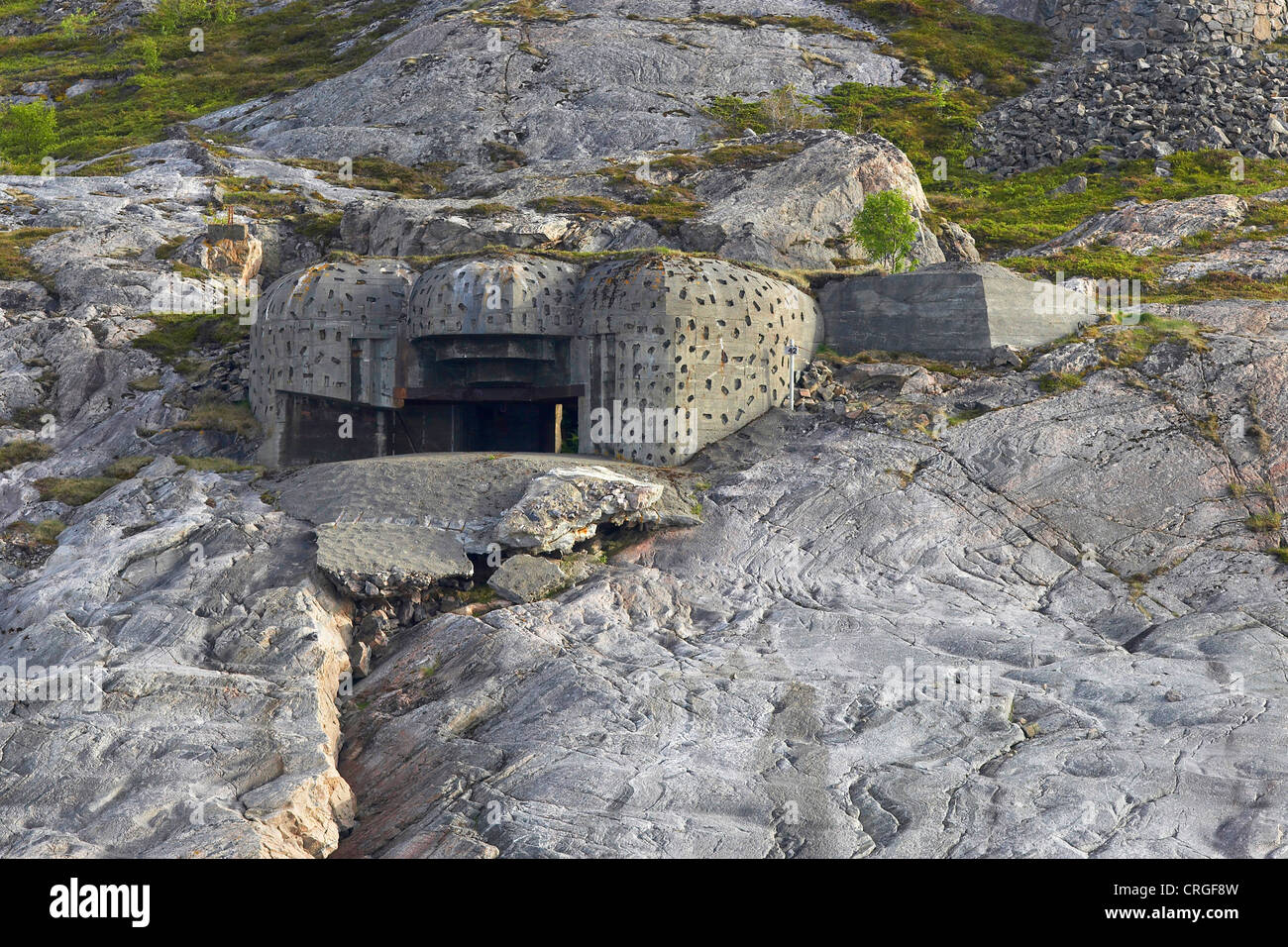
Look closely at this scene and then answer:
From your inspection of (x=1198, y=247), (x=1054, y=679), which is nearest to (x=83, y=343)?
(x=1054, y=679)

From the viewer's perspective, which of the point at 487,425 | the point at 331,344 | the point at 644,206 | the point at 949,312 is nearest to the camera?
the point at 331,344

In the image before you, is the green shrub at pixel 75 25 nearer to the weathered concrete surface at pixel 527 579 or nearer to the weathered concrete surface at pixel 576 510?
the weathered concrete surface at pixel 576 510

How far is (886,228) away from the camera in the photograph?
46.0m

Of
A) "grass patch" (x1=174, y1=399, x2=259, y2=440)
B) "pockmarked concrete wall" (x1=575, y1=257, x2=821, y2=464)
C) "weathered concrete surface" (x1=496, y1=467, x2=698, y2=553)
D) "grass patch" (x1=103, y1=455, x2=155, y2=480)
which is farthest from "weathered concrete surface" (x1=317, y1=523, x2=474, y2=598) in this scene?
"grass patch" (x1=174, y1=399, x2=259, y2=440)

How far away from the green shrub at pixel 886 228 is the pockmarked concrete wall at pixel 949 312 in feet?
18.7

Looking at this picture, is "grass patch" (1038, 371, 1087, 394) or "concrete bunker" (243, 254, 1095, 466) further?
"grass patch" (1038, 371, 1087, 394)

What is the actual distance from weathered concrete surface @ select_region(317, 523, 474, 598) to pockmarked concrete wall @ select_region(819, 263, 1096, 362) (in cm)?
1608

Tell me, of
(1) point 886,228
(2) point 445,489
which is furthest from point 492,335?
(1) point 886,228

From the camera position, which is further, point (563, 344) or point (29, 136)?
point (29, 136)

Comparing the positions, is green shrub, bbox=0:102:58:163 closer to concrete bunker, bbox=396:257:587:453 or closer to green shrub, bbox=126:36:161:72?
green shrub, bbox=126:36:161:72

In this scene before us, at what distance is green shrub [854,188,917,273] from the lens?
46.0m

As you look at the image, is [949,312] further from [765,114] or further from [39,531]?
[765,114]

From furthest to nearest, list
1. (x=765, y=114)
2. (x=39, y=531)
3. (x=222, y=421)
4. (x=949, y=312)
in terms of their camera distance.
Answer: (x=765, y=114) → (x=949, y=312) → (x=222, y=421) → (x=39, y=531)

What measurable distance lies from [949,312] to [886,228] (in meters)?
7.95
